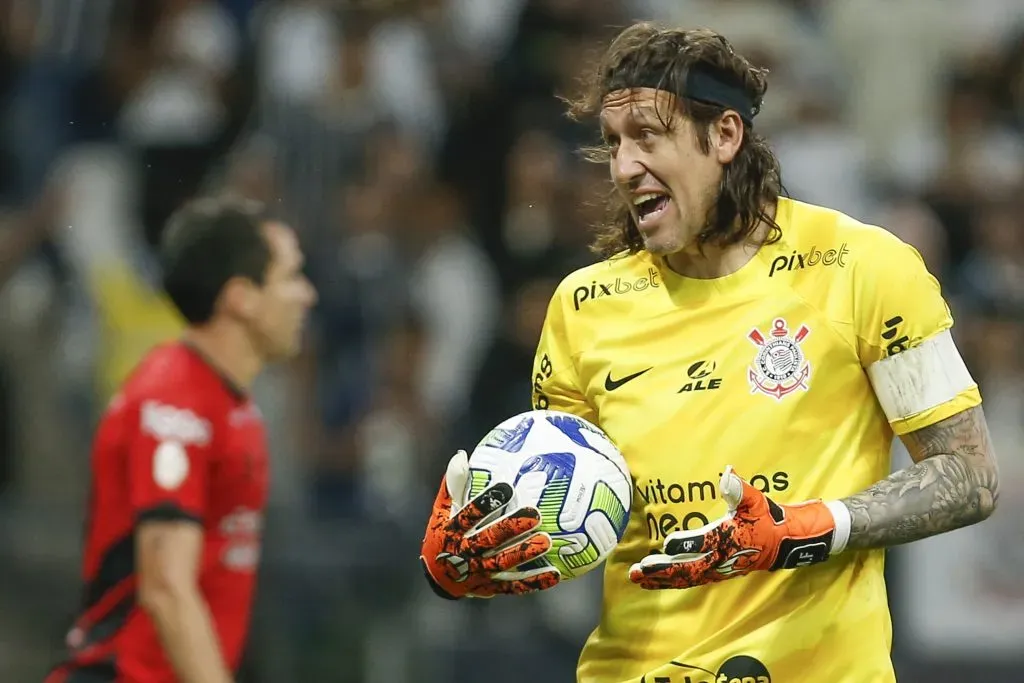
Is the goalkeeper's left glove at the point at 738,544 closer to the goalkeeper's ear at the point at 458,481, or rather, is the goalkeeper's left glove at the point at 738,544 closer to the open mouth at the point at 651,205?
the goalkeeper's ear at the point at 458,481

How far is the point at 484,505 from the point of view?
352 cm

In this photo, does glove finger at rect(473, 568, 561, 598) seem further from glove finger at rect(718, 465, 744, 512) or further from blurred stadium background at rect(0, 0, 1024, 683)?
blurred stadium background at rect(0, 0, 1024, 683)

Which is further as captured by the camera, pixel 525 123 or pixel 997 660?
pixel 525 123

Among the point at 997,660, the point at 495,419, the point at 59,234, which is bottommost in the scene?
the point at 997,660

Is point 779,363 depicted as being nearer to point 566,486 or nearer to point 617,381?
point 617,381

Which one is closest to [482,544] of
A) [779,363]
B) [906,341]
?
[779,363]

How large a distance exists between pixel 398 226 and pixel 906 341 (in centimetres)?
541

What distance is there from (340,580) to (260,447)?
2384 millimetres

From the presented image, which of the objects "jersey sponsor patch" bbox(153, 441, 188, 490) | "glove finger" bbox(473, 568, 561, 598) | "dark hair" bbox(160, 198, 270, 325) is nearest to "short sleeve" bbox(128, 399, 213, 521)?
"jersey sponsor patch" bbox(153, 441, 188, 490)

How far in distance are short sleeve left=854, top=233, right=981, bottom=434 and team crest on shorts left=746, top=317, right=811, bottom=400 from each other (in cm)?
14

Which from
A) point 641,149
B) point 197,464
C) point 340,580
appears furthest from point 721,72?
point 340,580

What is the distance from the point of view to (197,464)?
5246 mm

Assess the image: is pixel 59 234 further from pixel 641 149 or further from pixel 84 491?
pixel 641 149

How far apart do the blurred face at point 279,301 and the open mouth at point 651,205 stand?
7.50ft
